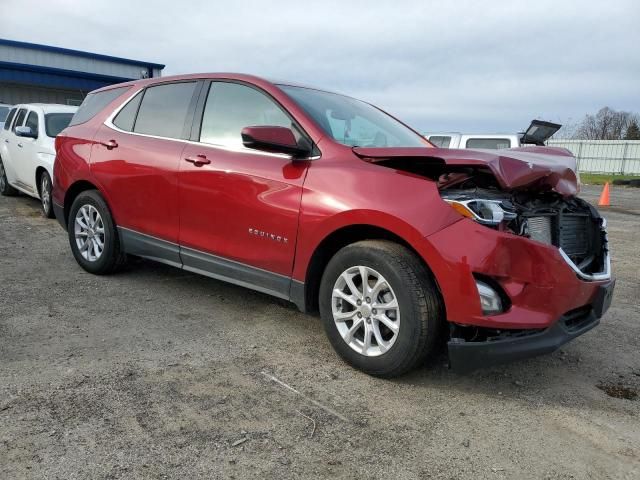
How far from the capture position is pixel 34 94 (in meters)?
26.3

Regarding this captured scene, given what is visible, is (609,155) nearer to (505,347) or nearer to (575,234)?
(575,234)

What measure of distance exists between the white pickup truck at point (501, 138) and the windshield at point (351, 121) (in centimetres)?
418

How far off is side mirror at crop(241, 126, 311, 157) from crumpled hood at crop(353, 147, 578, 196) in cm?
39

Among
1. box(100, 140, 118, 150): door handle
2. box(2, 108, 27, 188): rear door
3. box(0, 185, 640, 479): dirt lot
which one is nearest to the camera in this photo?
box(0, 185, 640, 479): dirt lot

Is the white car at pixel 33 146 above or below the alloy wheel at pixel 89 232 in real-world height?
above

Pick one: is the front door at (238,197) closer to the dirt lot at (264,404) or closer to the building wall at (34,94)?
the dirt lot at (264,404)

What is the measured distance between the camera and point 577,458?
91.5 inches

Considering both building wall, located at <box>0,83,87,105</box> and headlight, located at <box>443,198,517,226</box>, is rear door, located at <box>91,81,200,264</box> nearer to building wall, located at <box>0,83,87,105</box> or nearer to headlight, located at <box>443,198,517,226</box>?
headlight, located at <box>443,198,517,226</box>

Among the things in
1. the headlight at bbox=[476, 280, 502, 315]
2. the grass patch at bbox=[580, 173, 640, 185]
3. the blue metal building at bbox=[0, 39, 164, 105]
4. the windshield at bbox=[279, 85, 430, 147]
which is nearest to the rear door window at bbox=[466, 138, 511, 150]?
the windshield at bbox=[279, 85, 430, 147]

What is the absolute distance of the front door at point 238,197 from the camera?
10.9ft

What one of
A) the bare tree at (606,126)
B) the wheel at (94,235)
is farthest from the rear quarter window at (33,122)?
the bare tree at (606,126)

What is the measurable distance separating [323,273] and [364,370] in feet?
2.08

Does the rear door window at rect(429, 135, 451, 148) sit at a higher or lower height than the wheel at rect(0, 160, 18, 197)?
higher

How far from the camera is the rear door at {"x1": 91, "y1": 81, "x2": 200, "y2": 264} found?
4020 millimetres
